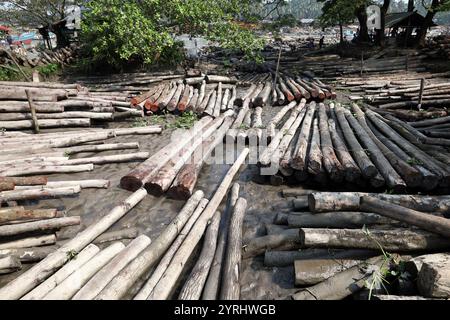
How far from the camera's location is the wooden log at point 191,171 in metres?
6.32

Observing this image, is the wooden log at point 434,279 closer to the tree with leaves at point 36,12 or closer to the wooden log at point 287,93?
the wooden log at point 287,93

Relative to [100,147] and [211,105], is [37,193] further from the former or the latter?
[211,105]

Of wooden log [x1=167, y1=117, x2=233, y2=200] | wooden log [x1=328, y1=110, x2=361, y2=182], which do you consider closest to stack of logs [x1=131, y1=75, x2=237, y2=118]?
wooden log [x1=167, y1=117, x2=233, y2=200]

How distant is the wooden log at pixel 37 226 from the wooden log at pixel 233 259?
2.73m

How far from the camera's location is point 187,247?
4609mm

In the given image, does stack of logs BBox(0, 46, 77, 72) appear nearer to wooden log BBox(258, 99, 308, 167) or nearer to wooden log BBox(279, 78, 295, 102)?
wooden log BBox(279, 78, 295, 102)

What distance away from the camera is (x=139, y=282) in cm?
420

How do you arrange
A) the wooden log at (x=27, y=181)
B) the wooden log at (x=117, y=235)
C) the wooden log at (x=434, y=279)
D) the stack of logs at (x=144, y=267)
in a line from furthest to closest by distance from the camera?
the wooden log at (x=27, y=181) → the wooden log at (x=117, y=235) → the stack of logs at (x=144, y=267) → the wooden log at (x=434, y=279)

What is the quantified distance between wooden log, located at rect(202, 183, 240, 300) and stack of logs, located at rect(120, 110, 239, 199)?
A: 101 centimetres

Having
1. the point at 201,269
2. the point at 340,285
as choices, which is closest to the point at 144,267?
the point at 201,269

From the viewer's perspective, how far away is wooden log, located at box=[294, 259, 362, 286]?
3.94 meters

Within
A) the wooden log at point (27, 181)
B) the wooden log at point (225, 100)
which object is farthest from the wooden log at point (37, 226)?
the wooden log at point (225, 100)
